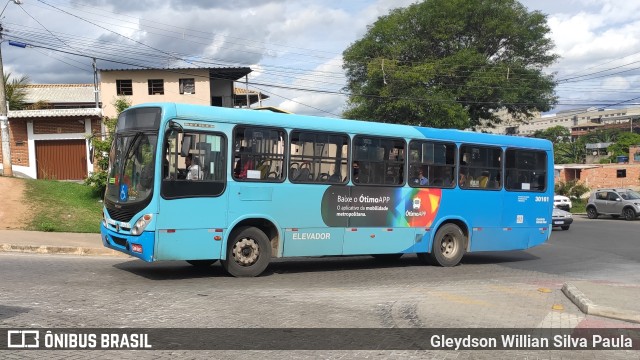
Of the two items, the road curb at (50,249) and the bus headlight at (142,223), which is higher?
the bus headlight at (142,223)

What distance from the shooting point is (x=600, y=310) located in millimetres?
7719

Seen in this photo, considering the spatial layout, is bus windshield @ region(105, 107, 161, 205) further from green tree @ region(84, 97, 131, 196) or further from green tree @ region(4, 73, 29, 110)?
green tree @ region(4, 73, 29, 110)

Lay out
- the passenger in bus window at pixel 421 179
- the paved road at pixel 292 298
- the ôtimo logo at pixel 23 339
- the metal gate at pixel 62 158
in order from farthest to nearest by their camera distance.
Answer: the metal gate at pixel 62 158 → the passenger in bus window at pixel 421 179 → the paved road at pixel 292 298 → the ôtimo logo at pixel 23 339

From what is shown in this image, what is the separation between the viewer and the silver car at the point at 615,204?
31.4m

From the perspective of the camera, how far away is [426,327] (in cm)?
712

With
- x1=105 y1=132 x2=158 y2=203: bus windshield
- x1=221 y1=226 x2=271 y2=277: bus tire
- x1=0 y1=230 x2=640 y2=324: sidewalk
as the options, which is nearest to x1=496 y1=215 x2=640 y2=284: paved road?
x1=0 y1=230 x2=640 y2=324: sidewalk

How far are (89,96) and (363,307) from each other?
37693 millimetres

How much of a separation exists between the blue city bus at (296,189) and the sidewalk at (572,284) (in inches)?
136

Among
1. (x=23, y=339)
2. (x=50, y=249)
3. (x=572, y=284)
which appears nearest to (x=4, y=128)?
(x=50, y=249)

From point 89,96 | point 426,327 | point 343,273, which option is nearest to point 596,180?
point 89,96

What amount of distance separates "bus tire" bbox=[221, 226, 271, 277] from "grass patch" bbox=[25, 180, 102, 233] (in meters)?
8.65

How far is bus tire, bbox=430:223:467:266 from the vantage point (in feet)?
42.6

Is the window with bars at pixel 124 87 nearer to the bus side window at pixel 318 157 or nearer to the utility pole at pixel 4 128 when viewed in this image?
the utility pole at pixel 4 128

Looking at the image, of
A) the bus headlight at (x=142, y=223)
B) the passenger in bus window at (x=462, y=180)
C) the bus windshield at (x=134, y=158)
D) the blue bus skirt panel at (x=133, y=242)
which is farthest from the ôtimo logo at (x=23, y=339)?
the passenger in bus window at (x=462, y=180)
